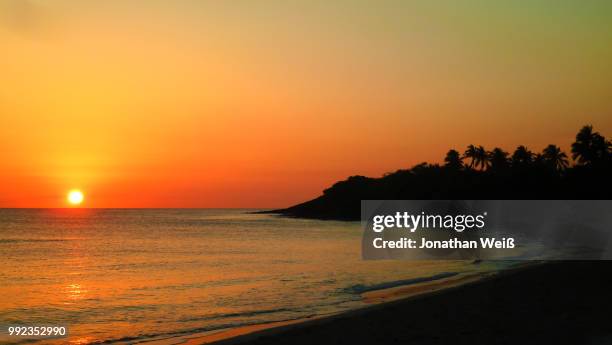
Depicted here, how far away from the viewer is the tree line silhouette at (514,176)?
81000mm

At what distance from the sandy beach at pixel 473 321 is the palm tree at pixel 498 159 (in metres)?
104

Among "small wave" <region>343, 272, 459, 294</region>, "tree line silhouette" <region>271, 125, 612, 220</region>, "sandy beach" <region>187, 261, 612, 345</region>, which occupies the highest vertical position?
"tree line silhouette" <region>271, 125, 612, 220</region>

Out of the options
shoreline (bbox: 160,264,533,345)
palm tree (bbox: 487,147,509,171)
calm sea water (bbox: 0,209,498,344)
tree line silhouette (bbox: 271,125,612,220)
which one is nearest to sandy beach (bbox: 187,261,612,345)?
shoreline (bbox: 160,264,533,345)

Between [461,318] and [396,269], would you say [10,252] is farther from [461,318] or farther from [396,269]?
[461,318]

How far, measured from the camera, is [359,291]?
27297 millimetres

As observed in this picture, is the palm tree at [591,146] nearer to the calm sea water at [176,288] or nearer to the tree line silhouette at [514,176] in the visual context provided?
the tree line silhouette at [514,176]

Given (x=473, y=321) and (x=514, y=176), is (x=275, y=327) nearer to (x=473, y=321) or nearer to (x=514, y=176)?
(x=473, y=321)

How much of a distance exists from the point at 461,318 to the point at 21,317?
54.2 ft

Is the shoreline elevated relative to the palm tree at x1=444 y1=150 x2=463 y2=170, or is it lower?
lower

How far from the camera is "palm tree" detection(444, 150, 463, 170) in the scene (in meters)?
128

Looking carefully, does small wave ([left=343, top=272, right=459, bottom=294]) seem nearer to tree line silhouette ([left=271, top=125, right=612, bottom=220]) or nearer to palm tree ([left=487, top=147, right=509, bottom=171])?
tree line silhouette ([left=271, top=125, right=612, bottom=220])


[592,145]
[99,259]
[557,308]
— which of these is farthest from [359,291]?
[592,145]

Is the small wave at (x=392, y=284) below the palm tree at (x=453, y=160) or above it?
below

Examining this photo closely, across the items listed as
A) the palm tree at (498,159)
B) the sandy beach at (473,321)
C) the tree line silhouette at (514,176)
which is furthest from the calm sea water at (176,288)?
the palm tree at (498,159)
